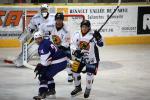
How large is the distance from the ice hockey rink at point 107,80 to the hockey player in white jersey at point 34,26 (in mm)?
277

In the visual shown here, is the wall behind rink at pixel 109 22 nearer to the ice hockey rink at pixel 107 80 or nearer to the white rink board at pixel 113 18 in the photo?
the white rink board at pixel 113 18

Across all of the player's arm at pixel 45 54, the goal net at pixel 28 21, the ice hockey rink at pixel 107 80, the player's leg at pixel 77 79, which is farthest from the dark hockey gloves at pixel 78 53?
the goal net at pixel 28 21

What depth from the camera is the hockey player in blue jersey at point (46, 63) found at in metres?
7.78

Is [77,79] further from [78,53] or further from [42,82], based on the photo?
[42,82]

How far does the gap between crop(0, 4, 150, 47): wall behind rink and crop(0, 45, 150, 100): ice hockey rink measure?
759mm

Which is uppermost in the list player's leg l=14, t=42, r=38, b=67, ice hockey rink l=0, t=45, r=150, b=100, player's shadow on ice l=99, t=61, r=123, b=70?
player's leg l=14, t=42, r=38, b=67

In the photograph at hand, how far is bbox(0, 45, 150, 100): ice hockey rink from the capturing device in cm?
873

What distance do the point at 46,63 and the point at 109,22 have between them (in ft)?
22.0

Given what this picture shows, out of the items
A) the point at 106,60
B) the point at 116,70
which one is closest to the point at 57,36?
the point at 116,70

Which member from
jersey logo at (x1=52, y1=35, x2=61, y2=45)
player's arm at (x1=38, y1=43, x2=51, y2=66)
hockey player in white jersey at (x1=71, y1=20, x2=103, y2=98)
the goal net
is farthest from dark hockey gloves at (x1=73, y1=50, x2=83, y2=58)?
the goal net

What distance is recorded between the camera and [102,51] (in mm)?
13570

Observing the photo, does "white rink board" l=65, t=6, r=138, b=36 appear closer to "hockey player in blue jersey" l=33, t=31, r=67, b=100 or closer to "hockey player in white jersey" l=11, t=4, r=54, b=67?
"hockey player in white jersey" l=11, t=4, r=54, b=67

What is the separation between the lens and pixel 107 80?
1002cm

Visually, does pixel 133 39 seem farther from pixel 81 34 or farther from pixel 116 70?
pixel 81 34
